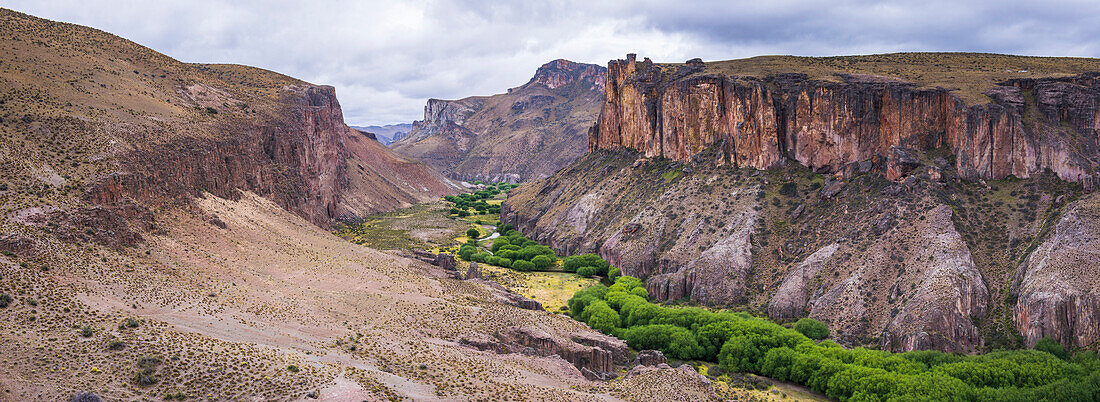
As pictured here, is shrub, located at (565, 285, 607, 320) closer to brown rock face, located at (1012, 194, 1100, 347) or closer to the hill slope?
the hill slope

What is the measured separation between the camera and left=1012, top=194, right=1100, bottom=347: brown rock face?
47.2m

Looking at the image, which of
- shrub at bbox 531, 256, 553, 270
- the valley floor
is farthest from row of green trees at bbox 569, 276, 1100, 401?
shrub at bbox 531, 256, 553, 270

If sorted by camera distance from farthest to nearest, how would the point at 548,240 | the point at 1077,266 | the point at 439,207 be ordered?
the point at 439,207, the point at 548,240, the point at 1077,266

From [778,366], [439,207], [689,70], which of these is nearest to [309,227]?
[778,366]

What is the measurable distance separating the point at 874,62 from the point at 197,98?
99066 millimetres

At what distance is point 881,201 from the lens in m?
69.6

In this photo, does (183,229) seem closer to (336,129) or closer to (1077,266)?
(1077,266)

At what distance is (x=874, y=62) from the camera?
92812 millimetres

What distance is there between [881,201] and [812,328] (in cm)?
2118

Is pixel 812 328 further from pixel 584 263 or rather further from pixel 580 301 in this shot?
pixel 584 263

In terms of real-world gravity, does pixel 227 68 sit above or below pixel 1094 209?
above

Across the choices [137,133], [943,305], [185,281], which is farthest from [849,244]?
[137,133]

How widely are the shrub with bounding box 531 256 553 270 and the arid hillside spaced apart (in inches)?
259

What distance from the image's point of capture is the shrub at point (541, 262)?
94312 millimetres
